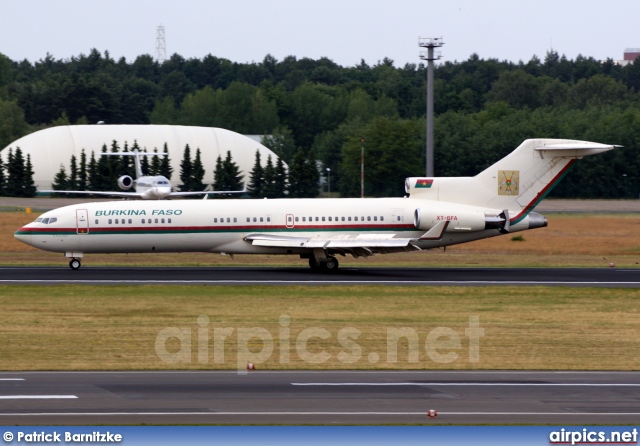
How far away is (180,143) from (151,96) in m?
68.4

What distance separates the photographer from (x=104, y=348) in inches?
913

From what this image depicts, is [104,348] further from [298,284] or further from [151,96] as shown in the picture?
[151,96]

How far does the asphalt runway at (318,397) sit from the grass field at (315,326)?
1.26 metres

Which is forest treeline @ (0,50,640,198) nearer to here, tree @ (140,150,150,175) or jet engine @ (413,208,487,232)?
tree @ (140,150,150,175)

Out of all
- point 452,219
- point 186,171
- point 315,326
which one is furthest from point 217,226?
point 186,171

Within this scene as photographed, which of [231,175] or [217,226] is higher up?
[231,175]

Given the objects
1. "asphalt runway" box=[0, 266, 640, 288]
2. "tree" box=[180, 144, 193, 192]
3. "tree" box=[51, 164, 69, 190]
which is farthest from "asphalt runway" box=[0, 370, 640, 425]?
"tree" box=[51, 164, 69, 190]

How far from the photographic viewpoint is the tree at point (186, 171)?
92125 millimetres

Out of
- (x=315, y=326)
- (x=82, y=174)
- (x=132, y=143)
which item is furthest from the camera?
(x=132, y=143)

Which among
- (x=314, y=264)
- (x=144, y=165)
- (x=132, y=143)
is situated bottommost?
(x=314, y=264)

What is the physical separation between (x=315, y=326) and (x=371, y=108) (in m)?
111

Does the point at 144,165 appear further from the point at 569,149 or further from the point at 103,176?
the point at 569,149

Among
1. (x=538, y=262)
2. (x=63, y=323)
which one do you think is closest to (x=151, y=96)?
(x=538, y=262)

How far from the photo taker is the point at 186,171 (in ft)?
305
